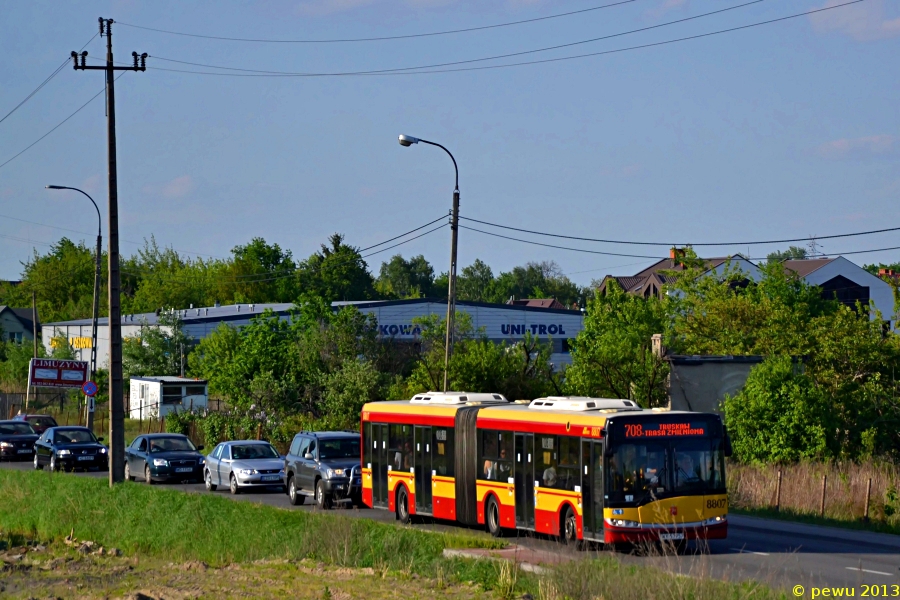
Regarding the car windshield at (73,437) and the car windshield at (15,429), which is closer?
the car windshield at (73,437)

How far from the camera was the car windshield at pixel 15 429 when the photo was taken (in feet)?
160

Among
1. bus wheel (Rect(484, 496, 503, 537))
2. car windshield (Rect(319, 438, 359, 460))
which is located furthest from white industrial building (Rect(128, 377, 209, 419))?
bus wheel (Rect(484, 496, 503, 537))

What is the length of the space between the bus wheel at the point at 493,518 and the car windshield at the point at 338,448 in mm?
7316

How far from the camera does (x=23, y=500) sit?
103 feet

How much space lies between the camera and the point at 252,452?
3356cm

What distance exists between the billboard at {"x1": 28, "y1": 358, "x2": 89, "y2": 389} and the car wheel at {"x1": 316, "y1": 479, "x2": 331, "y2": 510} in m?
32.8

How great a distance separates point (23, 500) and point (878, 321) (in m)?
27.9

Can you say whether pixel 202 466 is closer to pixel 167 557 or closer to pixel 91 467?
pixel 91 467

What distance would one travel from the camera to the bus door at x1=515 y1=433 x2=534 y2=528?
66.8 feet

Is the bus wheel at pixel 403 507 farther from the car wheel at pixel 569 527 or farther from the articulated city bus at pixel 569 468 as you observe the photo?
the car wheel at pixel 569 527

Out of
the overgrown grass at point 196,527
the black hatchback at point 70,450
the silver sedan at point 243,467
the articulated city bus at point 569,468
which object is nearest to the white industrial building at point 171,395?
the black hatchback at point 70,450

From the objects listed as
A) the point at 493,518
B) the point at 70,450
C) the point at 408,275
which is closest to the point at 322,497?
the point at 493,518

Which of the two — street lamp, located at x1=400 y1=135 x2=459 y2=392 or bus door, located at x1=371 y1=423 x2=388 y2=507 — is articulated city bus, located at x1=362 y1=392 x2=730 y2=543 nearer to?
bus door, located at x1=371 y1=423 x2=388 y2=507

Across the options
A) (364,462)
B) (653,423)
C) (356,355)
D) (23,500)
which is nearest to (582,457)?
(653,423)
